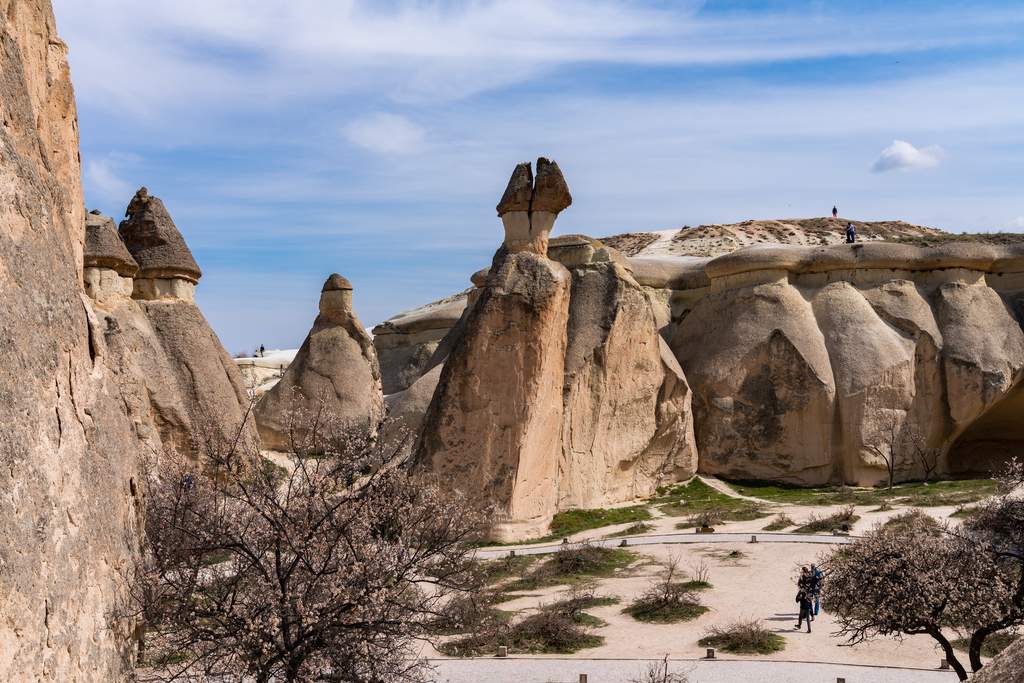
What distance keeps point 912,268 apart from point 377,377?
12.8m

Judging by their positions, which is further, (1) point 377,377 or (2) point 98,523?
(1) point 377,377

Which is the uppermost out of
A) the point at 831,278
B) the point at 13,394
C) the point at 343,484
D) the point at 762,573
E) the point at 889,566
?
the point at 831,278

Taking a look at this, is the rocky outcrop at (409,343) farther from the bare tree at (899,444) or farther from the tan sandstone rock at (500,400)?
the tan sandstone rock at (500,400)

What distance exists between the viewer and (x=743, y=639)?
873 centimetres

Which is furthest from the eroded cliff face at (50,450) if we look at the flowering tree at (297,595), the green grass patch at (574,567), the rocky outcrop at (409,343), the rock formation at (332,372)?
the rocky outcrop at (409,343)

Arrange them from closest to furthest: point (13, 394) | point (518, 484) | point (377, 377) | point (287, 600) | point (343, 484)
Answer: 1. point (13, 394)
2. point (287, 600)
3. point (343, 484)
4. point (518, 484)
5. point (377, 377)

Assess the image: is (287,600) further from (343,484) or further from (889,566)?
(889,566)

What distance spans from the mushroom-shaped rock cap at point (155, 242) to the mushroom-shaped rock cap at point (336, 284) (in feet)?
18.3

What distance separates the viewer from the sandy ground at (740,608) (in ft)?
27.7

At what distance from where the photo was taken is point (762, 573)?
11.0 m

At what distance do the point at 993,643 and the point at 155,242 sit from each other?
13941mm

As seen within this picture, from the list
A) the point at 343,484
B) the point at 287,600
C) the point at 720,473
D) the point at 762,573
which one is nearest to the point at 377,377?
the point at 720,473

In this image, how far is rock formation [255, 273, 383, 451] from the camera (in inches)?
793

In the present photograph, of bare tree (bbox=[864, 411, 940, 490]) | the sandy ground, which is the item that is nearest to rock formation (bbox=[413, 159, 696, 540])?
the sandy ground
